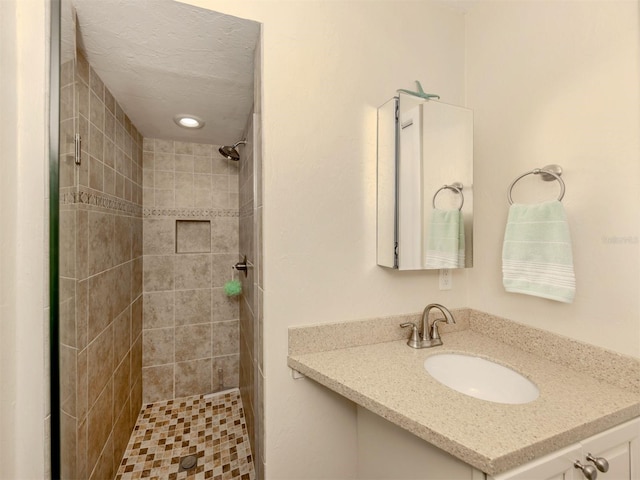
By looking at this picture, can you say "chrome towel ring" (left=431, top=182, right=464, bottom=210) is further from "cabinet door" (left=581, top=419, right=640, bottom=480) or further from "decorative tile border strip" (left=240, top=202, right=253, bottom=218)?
"decorative tile border strip" (left=240, top=202, right=253, bottom=218)

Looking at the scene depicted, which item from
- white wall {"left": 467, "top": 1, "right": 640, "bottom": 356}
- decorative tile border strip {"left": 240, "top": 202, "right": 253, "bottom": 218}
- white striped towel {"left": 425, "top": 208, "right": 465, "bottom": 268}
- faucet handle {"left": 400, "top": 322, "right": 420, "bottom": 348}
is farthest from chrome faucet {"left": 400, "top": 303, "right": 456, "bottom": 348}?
decorative tile border strip {"left": 240, "top": 202, "right": 253, "bottom": 218}

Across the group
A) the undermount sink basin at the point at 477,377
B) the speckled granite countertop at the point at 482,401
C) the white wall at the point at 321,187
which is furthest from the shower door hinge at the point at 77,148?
the undermount sink basin at the point at 477,377

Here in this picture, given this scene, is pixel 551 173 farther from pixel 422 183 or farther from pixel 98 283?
pixel 98 283

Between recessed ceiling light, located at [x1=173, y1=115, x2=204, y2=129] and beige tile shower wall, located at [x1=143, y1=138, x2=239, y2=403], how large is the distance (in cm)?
43

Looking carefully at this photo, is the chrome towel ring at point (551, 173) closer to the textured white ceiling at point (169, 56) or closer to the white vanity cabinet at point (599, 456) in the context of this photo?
the white vanity cabinet at point (599, 456)

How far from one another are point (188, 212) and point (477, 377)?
7.36 feet

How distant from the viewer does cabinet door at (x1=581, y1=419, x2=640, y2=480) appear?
0.69 metres

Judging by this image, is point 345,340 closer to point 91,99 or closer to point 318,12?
point 318,12

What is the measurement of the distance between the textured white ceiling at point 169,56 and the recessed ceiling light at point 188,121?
0.05 metres

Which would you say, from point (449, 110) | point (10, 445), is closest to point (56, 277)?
point (10, 445)

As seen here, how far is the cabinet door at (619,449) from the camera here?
27.2 inches

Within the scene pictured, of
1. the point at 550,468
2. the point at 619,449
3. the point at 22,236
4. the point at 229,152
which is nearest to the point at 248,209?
the point at 229,152

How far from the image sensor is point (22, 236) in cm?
79

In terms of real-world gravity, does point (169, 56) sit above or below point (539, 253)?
above
